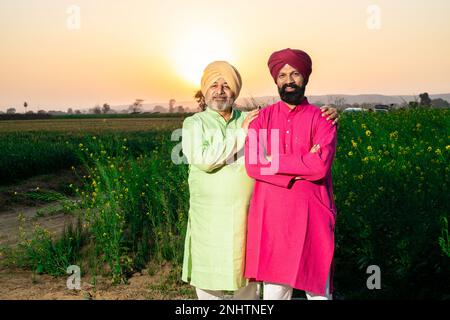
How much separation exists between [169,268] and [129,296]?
25.0 inches

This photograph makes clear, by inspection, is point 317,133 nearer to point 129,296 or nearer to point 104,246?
point 129,296

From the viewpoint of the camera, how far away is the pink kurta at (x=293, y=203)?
11.7 ft

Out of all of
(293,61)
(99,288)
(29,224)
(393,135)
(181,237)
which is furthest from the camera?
(29,224)

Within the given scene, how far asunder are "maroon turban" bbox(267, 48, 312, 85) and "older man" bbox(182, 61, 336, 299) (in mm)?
257

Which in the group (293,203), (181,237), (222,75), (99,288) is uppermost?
(222,75)

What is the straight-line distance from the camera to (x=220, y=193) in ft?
12.5

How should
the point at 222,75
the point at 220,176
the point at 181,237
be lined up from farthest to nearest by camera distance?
1. the point at 181,237
2. the point at 220,176
3. the point at 222,75

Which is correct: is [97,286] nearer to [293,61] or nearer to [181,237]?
[181,237]

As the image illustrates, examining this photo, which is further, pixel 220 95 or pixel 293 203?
pixel 220 95

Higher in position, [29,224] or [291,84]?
[291,84]

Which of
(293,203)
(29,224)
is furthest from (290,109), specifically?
(29,224)

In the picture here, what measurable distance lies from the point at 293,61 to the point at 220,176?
0.83 meters

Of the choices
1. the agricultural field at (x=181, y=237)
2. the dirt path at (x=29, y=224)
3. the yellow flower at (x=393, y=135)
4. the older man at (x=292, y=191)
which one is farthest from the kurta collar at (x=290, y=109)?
the yellow flower at (x=393, y=135)

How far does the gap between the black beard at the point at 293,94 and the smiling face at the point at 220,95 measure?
1.05ft
